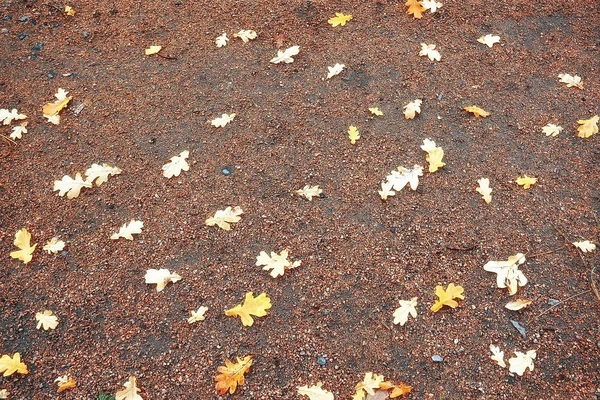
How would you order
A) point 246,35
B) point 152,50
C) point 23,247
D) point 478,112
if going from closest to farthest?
1. point 23,247
2. point 478,112
3. point 152,50
4. point 246,35

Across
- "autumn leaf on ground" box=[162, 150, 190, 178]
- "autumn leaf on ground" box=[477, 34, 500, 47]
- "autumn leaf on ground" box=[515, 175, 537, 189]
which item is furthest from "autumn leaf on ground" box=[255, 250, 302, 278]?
"autumn leaf on ground" box=[477, 34, 500, 47]

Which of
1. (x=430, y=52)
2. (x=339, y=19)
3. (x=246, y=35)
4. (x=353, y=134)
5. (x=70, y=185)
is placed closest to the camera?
(x=70, y=185)

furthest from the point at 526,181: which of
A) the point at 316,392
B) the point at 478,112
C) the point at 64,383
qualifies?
the point at 64,383

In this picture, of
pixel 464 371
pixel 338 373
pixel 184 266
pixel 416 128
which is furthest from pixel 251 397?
pixel 416 128

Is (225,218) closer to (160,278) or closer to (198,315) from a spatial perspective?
(160,278)

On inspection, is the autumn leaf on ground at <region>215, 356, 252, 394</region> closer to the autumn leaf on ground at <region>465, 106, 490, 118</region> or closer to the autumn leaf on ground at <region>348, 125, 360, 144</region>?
the autumn leaf on ground at <region>348, 125, 360, 144</region>

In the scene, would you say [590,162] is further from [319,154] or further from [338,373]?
[338,373]
